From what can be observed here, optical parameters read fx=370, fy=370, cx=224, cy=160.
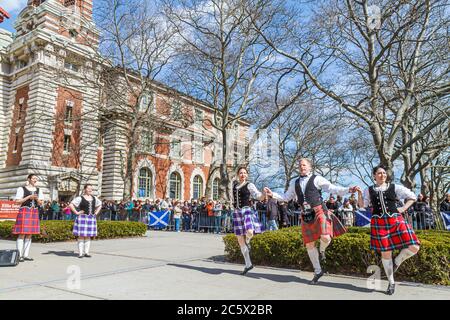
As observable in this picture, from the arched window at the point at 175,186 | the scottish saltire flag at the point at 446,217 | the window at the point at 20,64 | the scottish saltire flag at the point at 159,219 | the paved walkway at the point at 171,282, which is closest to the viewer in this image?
the paved walkway at the point at 171,282

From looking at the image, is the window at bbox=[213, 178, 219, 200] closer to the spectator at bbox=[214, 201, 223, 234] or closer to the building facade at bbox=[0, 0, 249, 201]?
the building facade at bbox=[0, 0, 249, 201]

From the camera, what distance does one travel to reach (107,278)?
250 inches

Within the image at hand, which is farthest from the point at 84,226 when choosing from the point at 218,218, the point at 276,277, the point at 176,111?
the point at 176,111

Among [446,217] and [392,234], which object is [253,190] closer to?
[392,234]

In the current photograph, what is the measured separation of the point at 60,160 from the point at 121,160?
535 centimetres

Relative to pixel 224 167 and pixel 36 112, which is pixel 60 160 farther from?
pixel 224 167

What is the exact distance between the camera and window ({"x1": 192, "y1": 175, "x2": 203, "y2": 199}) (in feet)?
147

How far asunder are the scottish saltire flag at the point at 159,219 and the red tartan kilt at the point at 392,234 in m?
17.2

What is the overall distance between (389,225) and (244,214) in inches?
102

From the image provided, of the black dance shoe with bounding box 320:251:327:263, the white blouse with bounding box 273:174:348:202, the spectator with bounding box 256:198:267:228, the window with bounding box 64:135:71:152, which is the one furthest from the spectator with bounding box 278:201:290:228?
the window with bounding box 64:135:71:152

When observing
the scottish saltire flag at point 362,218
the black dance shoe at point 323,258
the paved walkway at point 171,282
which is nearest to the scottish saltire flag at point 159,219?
the scottish saltire flag at point 362,218

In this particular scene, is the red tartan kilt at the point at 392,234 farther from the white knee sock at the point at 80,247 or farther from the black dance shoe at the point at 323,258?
the white knee sock at the point at 80,247

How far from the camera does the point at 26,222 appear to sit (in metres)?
8.61

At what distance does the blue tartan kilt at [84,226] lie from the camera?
945cm
